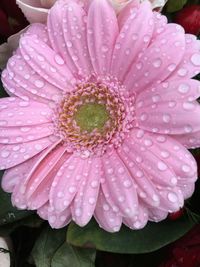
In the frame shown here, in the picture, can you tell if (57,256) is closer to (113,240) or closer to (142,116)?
(113,240)

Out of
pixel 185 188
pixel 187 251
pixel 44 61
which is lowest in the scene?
pixel 187 251

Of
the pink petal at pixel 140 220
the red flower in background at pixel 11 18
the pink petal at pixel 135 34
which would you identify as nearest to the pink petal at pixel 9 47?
the red flower in background at pixel 11 18

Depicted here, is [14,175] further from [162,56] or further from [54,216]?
[162,56]

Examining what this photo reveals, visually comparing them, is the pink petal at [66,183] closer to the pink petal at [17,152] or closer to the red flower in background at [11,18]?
the pink petal at [17,152]

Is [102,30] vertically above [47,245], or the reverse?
[102,30]

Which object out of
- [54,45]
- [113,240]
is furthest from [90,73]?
[113,240]

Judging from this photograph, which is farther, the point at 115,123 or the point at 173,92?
the point at 115,123

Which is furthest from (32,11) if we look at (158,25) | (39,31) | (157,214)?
(157,214)
